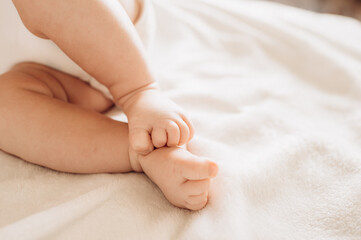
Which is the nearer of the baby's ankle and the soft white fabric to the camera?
the baby's ankle

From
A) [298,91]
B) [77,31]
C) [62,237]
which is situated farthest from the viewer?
[298,91]

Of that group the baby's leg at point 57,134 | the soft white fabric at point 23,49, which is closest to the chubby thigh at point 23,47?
the soft white fabric at point 23,49

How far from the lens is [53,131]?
0.52 meters

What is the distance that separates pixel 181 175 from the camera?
45cm

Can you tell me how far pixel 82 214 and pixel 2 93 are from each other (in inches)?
9.3

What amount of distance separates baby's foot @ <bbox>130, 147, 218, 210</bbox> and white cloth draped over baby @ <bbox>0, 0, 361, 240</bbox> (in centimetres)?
2

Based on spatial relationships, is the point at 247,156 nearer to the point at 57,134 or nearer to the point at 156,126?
the point at 156,126

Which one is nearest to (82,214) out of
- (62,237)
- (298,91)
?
(62,237)

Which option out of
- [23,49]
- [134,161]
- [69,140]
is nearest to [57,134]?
[69,140]

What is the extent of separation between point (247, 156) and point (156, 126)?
6.6 inches

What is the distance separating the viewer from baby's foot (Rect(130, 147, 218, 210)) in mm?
435

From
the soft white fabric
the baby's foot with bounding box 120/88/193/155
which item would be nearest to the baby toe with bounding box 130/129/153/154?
the baby's foot with bounding box 120/88/193/155

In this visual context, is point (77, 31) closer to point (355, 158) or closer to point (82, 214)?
point (82, 214)

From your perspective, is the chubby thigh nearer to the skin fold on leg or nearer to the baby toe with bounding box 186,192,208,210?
the skin fold on leg
